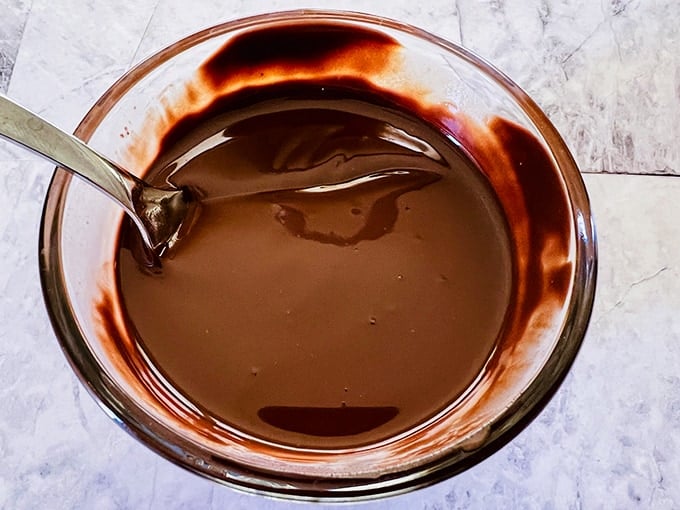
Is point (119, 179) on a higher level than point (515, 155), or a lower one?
lower

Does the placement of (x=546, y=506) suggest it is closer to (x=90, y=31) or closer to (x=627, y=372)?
(x=627, y=372)

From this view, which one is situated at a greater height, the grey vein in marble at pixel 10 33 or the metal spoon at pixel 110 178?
the grey vein in marble at pixel 10 33

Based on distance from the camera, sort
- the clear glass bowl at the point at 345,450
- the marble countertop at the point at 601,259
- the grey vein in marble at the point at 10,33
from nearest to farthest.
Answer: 1. the clear glass bowl at the point at 345,450
2. the marble countertop at the point at 601,259
3. the grey vein in marble at the point at 10,33

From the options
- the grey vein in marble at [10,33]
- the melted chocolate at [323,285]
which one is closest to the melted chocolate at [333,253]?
the melted chocolate at [323,285]

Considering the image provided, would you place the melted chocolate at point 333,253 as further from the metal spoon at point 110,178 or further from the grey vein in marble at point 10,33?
the grey vein in marble at point 10,33

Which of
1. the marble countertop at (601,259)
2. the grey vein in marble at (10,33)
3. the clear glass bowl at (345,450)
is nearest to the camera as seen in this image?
the clear glass bowl at (345,450)

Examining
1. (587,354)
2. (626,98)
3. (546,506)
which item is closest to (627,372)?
(587,354)

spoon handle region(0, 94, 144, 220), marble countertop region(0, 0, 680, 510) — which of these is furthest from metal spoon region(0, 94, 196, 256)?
marble countertop region(0, 0, 680, 510)
